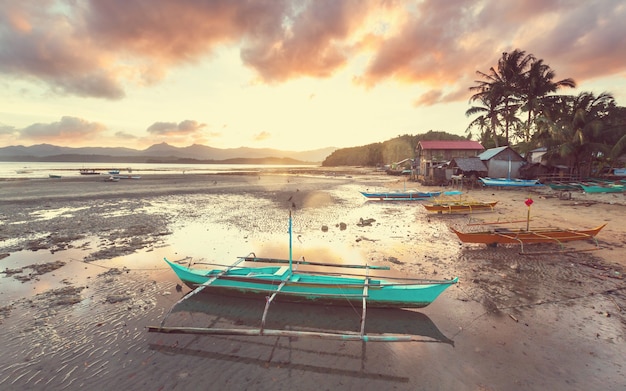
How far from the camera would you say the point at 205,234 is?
16844 millimetres

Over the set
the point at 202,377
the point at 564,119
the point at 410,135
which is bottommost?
the point at 202,377

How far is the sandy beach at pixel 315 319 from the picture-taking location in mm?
5805

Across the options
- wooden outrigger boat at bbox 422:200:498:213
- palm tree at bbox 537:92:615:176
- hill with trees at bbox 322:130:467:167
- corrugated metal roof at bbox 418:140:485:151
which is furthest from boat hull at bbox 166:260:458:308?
hill with trees at bbox 322:130:467:167

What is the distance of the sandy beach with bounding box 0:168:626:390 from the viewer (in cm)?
580

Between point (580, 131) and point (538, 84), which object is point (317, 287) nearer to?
point (580, 131)

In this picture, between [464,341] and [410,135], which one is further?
[410,135]

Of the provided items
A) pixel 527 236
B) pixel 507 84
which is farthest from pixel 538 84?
pixel 527 236

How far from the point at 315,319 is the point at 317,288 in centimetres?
93

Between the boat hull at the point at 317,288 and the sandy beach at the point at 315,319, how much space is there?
0.46 meters

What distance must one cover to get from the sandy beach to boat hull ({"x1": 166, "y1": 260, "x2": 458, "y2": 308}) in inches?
18.2

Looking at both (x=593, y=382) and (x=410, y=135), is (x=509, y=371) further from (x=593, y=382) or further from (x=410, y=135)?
(x=410, y=135)

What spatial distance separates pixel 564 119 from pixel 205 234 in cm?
4953

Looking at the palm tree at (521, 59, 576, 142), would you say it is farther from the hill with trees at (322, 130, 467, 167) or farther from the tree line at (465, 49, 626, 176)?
the hill with trees at (322, 130, 467, 167)

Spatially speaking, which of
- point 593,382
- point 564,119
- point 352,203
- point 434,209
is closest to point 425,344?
point 593,382
